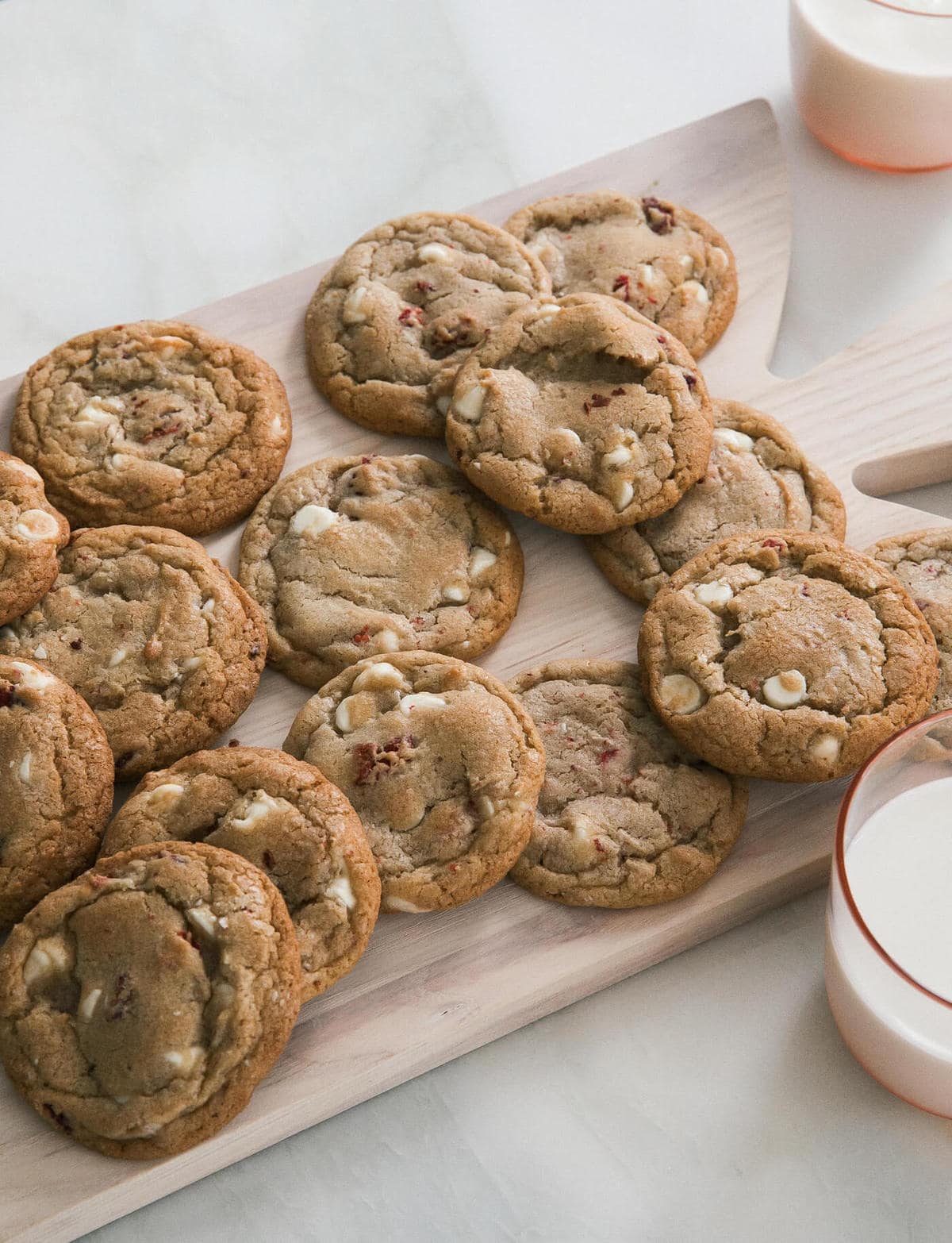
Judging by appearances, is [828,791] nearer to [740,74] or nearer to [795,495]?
[795,495]

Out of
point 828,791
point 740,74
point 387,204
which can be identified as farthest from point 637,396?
point 740,74

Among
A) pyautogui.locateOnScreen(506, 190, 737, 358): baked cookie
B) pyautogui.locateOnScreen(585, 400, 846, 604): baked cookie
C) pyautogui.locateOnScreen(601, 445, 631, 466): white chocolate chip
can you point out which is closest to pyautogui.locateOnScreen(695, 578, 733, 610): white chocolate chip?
pyautogui.locateOnScreen(585, 400, 846, 604): baked cookie

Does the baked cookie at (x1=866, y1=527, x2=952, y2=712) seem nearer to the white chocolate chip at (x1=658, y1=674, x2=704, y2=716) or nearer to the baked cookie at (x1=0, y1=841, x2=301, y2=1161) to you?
the white chocolate chip at (x1=658, y1=674, x2=704, y2=716)

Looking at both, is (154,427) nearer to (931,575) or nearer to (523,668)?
(523,668)

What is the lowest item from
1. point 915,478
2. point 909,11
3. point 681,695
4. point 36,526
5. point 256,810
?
point 915,478

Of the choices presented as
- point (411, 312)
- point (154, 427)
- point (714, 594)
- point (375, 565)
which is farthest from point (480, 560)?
point (154, 427)
